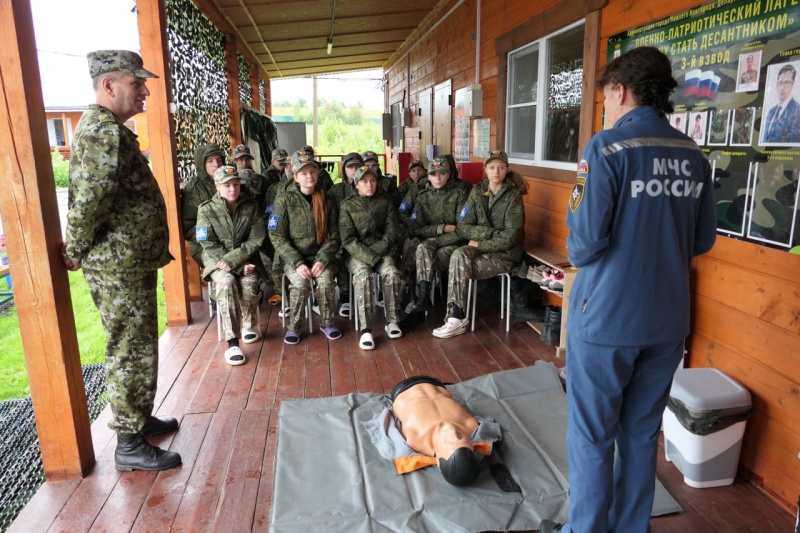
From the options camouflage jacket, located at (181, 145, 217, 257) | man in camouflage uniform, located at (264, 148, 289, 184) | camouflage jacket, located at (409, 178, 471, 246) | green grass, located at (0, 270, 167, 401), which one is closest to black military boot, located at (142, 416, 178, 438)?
green grass, located at (0, 270, 167, 401)

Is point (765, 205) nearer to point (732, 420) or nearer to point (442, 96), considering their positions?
point (732, 420)

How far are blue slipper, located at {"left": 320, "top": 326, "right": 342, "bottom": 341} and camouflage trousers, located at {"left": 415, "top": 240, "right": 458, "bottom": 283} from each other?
787 mm

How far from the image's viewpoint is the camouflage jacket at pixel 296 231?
3926 millimetres

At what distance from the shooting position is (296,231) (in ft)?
13.0

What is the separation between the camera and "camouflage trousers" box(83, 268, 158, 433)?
2.24 metres

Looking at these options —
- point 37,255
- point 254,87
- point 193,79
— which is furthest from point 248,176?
point 254,87

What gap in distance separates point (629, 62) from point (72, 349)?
2.38 meters

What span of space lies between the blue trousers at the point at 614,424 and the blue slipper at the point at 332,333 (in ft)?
8.08

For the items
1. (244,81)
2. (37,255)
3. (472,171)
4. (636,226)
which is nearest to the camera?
(636,226)

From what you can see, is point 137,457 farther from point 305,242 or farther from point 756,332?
point 756,332

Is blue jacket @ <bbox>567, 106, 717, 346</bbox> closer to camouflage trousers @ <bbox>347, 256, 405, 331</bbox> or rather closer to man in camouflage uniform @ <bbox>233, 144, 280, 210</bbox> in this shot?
camouflage trousers @ <bbox>347, 256, 405, 331</bbox>

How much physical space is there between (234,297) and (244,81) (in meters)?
5.82

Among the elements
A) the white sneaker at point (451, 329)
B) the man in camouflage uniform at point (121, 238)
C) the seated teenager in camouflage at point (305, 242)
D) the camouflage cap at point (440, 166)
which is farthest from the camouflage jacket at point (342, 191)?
the man in camouflage uniform at point (121, 238)

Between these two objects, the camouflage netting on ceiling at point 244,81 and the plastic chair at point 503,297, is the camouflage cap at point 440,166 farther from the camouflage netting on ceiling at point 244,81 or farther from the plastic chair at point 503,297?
the camouflage netting on ceiling at point 244,81
